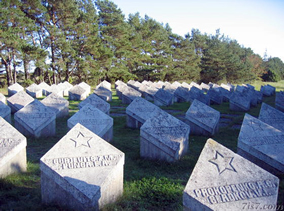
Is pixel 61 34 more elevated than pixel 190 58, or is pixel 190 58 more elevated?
pixel 61 34

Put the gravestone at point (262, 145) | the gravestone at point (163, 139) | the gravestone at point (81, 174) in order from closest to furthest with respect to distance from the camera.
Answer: the gravestone at point (81, 174) → the gravestone at point (262, 145) → the gravestone at point (163, 139)

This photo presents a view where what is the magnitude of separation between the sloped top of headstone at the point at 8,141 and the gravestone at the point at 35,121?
229cm

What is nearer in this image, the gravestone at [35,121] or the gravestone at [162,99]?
the gravestone at [35,121]

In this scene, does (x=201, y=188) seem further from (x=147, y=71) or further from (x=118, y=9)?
(x=118, y=9)

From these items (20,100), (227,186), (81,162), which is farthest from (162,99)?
(227,186)

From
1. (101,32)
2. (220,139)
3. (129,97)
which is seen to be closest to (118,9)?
(101,32)

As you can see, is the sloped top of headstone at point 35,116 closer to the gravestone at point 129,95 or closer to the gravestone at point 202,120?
the gravestone at point 202,120

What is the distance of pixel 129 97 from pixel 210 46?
31.5 meters

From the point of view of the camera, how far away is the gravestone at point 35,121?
276 inches

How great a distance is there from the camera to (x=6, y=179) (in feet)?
13.7

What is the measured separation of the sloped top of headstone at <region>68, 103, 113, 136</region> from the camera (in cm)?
628

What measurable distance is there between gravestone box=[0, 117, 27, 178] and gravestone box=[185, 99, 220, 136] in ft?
16.7

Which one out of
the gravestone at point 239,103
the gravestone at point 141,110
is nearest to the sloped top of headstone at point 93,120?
the gravestone at point 141,110

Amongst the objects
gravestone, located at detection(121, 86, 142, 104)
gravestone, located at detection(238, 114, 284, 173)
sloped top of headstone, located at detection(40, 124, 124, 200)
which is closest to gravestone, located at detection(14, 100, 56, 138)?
sloped top of headstone, located at detection(40, 124, 124, 200)
